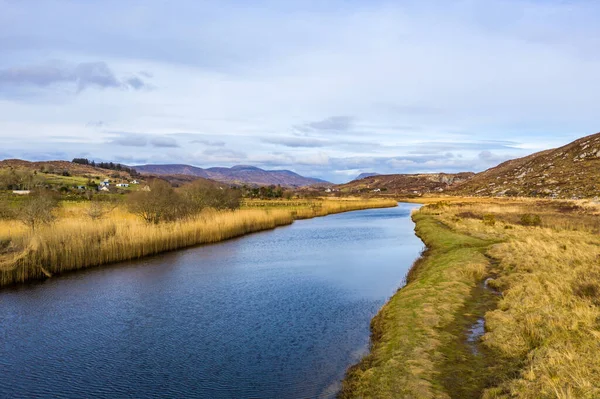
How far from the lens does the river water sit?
10.1 m

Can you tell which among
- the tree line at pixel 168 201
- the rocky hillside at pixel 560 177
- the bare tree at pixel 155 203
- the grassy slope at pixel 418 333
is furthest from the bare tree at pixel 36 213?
the rocky hillside at pixel 560 177

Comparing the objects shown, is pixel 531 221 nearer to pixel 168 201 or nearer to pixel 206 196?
pixel 168 201

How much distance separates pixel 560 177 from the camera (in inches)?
4018

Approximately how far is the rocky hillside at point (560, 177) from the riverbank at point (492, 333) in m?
67.3

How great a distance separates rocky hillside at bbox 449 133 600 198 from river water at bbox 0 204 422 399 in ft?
232

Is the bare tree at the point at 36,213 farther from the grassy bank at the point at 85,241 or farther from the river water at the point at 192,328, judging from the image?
the river water at the point at 192,328

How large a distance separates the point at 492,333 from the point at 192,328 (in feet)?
30.6

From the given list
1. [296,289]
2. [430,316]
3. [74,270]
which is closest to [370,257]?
[296,289]

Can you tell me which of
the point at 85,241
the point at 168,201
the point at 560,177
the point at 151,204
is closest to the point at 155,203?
the point at 151,204

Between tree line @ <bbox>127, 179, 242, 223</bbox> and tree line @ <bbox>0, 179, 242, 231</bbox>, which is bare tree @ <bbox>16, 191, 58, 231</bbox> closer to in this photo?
tree line @ <bbox>0, 179, 242, 231</bbox>

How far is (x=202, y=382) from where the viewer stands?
33.1 feet

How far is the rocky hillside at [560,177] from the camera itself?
82.9 meters

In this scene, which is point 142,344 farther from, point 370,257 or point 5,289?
point 370,257

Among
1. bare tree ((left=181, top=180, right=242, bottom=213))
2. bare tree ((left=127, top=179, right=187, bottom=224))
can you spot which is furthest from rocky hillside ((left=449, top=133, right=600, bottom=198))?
bare tree ((left=127, top=179, right=187, bottom=224))
